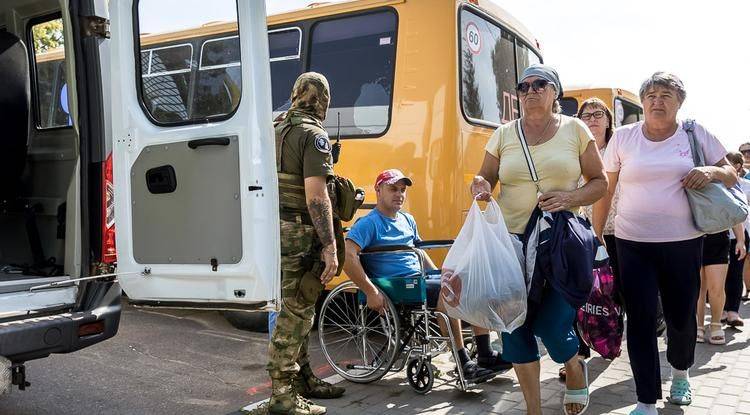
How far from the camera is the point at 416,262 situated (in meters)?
4.86

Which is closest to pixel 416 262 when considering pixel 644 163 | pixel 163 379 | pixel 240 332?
pixel 644 163

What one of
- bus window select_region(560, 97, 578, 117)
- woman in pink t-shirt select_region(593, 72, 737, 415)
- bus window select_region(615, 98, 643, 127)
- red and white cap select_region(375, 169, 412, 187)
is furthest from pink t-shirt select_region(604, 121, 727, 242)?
bus window select_region(615, 98, 643, 127)

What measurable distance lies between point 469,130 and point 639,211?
8.41ft

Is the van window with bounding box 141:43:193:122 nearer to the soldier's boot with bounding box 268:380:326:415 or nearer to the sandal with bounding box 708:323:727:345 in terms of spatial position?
the soldier's boot with bounding box 268:380:326:415

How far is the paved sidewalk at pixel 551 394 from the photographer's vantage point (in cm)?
420

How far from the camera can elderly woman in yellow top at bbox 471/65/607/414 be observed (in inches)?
139

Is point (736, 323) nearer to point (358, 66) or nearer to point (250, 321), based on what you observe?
point (358, 66)

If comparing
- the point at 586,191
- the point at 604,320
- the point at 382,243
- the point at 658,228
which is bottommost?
the point at 604,320

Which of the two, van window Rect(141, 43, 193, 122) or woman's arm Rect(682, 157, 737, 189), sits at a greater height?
van window Rect(141, 43, 193, 122)

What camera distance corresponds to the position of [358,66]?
21.4ft

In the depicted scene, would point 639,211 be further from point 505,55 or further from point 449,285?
point 505,55

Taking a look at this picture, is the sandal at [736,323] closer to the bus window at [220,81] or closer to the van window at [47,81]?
the bus window at [220,81]

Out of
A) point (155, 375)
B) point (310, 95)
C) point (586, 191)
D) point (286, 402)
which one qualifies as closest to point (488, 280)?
point (586, 191)

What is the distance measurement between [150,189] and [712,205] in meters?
3.01
